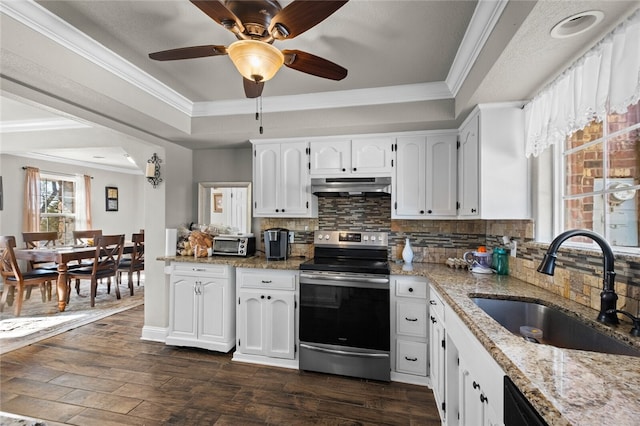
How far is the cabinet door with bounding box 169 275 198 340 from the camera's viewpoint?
2975 millimetres

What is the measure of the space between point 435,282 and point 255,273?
1.55 meters

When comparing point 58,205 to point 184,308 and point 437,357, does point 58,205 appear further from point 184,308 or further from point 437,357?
point 437,357

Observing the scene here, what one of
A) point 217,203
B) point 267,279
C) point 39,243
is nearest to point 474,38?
point 267,279

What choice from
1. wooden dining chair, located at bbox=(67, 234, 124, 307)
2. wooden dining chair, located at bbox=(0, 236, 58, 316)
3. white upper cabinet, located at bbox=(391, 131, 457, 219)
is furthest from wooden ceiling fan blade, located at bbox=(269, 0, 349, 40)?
wooden dining chair, located at bbox=(0, 236, 58, 316)

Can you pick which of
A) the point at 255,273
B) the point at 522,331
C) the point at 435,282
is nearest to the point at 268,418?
the point at 255,273

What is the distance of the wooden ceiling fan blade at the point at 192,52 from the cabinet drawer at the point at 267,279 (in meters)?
1.80

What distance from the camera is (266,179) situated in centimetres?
313

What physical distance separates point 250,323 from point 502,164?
2445 mm

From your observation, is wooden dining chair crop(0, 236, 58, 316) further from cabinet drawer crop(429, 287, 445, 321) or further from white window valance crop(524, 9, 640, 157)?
white window valance crop(524, 9, 640, 157)

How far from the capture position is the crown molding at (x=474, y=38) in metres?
1.49

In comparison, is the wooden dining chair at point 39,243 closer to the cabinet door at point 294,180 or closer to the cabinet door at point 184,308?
the cabinet door at point 184,308

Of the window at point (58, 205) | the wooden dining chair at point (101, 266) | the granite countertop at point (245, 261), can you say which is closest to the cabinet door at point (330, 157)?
the granite countertop at point (245, 261)

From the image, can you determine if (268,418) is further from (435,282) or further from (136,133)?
(136,133)

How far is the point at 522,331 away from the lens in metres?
1.56
